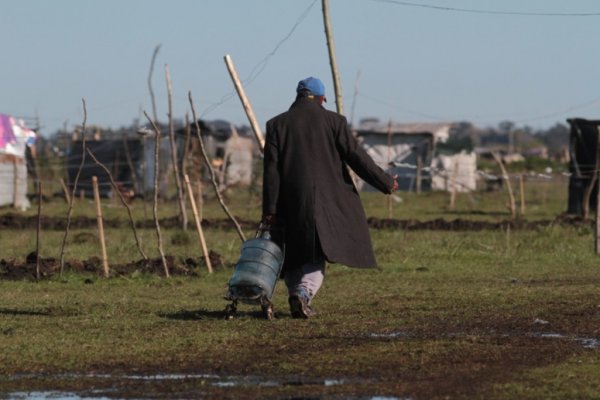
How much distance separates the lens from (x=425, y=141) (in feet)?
170

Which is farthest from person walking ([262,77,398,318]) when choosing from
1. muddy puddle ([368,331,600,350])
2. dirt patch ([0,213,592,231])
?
dirt patch ([0,213,592,231])

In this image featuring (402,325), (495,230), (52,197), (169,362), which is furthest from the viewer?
(52,197)

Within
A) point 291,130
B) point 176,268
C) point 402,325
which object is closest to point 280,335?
point 402,325

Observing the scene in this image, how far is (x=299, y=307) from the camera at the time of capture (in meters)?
10.9

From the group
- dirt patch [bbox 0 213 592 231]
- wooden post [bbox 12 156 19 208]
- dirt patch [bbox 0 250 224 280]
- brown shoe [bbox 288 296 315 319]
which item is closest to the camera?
brown shoe [bbox 288 296 315 319]

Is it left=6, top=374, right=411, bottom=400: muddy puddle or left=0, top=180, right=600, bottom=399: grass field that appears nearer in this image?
left=6, top=374, right=411, bottom=400: muddy puddle

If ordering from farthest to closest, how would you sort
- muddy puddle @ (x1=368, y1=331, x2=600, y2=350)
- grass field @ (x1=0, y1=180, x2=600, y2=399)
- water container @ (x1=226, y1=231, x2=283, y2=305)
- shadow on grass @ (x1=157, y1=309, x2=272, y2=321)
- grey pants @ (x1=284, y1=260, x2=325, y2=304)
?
shadow on grass @ (x1=157, y1=309, x2=272, y2=321) → grey pants @ (x1=284, y1=260, x2=325, y2=304) → water container @ (x1=226, y1=231, x2=283, y2=305) → muddy puddle @ (x1=368, y1=331, x2=600, y2=350) → grass field @ (x1=0, y1=180, x2=600, y2=399)

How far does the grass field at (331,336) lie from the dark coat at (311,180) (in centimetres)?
58

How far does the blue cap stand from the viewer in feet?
36.3

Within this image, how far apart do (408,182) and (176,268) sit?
36.4 metres

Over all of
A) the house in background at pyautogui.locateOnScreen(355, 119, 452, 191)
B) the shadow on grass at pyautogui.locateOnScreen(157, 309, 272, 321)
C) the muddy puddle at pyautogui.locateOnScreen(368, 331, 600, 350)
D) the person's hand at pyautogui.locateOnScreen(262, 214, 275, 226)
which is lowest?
the shadow on grass at pyautogui.locateOnScreen(157, 309, 272, 321)

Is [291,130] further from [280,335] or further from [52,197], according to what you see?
[52,197]

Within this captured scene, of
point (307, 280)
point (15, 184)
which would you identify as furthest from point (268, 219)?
point (15, 184)

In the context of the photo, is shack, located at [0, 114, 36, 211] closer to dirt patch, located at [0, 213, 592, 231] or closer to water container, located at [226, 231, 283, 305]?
dirt patch, located at [0, 213, 592, 231]
